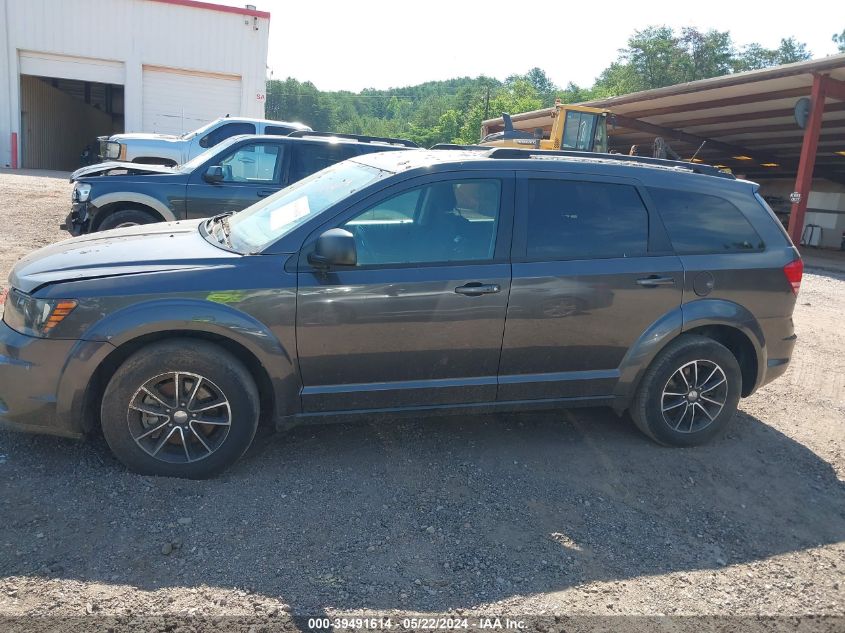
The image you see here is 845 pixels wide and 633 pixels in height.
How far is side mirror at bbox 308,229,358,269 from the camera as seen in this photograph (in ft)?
12.2

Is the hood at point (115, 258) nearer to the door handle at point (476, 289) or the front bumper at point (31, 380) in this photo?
the front bumper at point (31, 380)

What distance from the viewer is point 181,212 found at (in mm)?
8453

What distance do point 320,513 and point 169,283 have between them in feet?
4.84

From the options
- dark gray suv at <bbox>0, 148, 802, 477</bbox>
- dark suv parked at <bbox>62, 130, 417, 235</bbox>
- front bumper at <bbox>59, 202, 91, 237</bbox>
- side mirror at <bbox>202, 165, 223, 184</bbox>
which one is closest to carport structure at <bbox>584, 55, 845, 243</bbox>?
dark suv parked at <bbox>62, 130, 417, 235</bbox>

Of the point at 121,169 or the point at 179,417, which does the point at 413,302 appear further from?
the point at 121,169

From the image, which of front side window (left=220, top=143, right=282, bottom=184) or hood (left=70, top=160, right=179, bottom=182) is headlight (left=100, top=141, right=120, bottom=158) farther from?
front side window (left=220, top=143, right=282, bottom=184)

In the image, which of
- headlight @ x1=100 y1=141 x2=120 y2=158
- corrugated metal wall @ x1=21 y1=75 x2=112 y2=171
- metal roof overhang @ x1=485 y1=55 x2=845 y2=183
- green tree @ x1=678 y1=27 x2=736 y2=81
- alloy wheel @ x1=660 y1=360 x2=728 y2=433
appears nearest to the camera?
alloy wheel @ x1=660 y1=360 x2=728 y2=433

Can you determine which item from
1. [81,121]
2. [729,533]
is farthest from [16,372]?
[81,121]

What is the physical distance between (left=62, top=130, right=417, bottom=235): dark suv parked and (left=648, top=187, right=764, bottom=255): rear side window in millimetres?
5207

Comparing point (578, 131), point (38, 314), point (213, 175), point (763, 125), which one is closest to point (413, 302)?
point (38, 314)

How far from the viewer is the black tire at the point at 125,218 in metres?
8.15

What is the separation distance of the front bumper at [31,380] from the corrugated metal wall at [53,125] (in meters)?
27.3

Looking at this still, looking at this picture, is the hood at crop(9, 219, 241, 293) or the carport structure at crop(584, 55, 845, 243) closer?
the hood at crop(9, 219, 241, 293)

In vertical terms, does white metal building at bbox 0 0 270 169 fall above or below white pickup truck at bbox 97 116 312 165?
above
